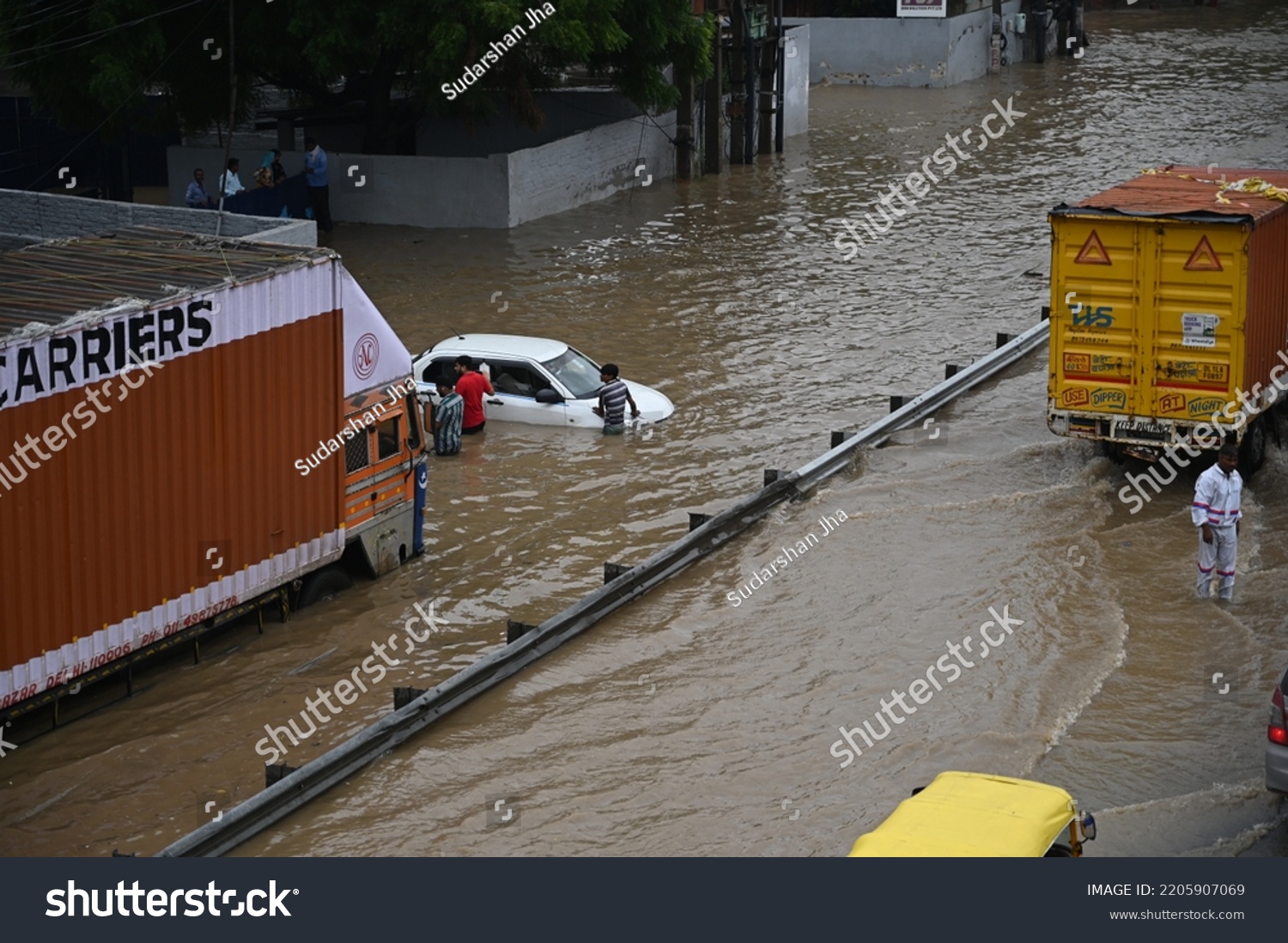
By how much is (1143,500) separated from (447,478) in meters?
6.98

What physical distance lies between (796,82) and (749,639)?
2861cm

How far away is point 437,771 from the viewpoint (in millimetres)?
11727

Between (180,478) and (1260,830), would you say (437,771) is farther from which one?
(1260,830)

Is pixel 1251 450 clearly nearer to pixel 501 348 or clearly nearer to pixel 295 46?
pixel 501 348

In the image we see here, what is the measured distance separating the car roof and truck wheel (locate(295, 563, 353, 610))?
4.84 m

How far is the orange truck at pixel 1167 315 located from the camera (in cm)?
1617

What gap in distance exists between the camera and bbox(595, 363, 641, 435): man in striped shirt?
747 inches

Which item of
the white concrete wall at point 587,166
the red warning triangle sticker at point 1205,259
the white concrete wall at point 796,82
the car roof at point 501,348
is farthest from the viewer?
the white concrete wall at point 796,82

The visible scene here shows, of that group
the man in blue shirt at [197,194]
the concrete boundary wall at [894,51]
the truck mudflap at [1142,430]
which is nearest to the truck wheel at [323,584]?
the truck mudflap at [1142,430]

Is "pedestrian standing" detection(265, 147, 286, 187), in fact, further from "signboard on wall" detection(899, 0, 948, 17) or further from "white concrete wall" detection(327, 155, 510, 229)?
"signboard on wall" detection(899, 0, 948, 17)

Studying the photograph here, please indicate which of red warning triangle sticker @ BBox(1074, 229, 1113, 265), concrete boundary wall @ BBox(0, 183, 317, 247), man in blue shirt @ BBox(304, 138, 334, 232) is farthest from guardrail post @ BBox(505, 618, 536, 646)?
man in blue shirt @ BBox(304, 138, 334, 232)

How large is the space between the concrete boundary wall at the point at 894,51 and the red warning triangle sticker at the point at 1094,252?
106 feet

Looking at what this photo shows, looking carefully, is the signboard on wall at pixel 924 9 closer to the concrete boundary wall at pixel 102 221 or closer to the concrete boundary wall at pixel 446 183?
the concrete boundary wall at pixel 446 183
